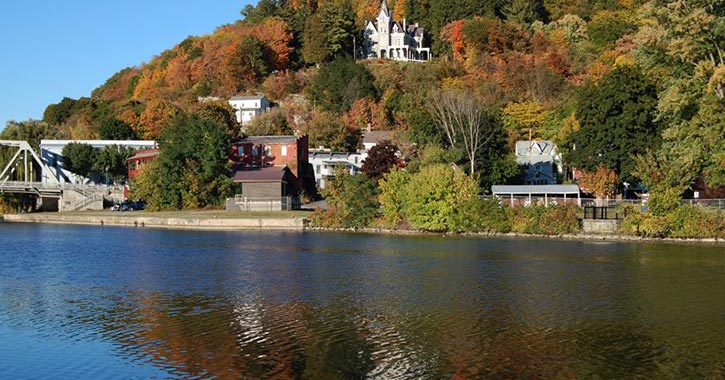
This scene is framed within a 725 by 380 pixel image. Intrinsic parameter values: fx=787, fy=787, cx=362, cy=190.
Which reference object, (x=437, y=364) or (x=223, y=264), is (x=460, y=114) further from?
(x=437, y=364)

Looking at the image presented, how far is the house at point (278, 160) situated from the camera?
7381 centimetres

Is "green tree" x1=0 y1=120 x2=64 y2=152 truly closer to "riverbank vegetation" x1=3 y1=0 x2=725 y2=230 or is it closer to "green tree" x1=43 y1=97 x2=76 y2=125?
"riverbank vegetation" x1=3 y1=0 x2=725 y2=230

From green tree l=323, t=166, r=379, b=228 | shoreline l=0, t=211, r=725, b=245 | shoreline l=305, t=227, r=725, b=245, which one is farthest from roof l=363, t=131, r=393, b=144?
shoreline l=305, t=227, r=725, b=245

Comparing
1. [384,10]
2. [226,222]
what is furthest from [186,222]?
[384,10]

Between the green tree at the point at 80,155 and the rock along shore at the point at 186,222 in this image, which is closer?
the rock along shore at the point at 186,222

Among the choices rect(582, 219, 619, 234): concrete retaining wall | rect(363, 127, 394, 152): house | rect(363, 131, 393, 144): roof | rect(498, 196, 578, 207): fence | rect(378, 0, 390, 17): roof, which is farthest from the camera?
rect(378, 0, 390, 17): roof

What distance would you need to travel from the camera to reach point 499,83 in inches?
3905

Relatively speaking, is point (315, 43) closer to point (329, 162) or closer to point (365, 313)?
point (329, 162)

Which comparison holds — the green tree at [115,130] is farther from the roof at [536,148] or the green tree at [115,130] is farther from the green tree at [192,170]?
the roof at [536,148]

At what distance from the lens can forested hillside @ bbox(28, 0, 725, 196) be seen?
1954 inches

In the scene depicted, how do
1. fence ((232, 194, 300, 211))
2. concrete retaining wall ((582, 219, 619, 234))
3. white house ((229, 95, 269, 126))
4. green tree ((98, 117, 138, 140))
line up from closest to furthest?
concrete retaining wall ((582, 219, 619, 234)) < fence ((232, 194, 300, 211)) < green tree ((98, 117, 138, 140)) < white house ((229, 95, 269, 126))

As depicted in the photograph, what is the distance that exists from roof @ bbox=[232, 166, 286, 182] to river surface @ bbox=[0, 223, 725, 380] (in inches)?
1006

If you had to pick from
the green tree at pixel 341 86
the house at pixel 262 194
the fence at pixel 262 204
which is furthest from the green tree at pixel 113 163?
the green tree at pixel 341 86

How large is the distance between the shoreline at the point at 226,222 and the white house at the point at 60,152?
11.0 m
